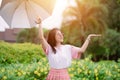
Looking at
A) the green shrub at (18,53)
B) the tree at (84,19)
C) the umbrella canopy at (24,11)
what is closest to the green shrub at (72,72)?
the umbrella canopy at (24,11)

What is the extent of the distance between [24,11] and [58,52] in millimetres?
1369

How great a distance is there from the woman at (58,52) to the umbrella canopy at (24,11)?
104 cm

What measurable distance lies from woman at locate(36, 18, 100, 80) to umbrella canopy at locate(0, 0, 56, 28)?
3.40 feet

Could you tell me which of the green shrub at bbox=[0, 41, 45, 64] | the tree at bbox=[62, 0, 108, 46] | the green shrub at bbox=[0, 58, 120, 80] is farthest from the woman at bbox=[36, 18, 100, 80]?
the tree at bbox=[62, 0, 108, 46]

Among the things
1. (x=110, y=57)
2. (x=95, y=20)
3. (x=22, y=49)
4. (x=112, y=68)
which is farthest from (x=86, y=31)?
(x=112, y=68)

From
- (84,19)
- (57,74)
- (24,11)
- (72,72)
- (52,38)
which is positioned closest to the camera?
(52,38)

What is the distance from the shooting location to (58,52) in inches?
195

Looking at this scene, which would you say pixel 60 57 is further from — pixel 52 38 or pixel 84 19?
pixel 84 19

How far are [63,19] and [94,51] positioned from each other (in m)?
4.00

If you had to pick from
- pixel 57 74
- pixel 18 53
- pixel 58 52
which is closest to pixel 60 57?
pixel 58 52

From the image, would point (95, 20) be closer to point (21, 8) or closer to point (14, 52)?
point (14, 52)

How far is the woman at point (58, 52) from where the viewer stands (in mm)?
4879

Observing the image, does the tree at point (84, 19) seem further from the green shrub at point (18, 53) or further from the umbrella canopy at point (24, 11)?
the umbrella canopy at point (24, 11)

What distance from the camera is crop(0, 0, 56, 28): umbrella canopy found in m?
6.00
